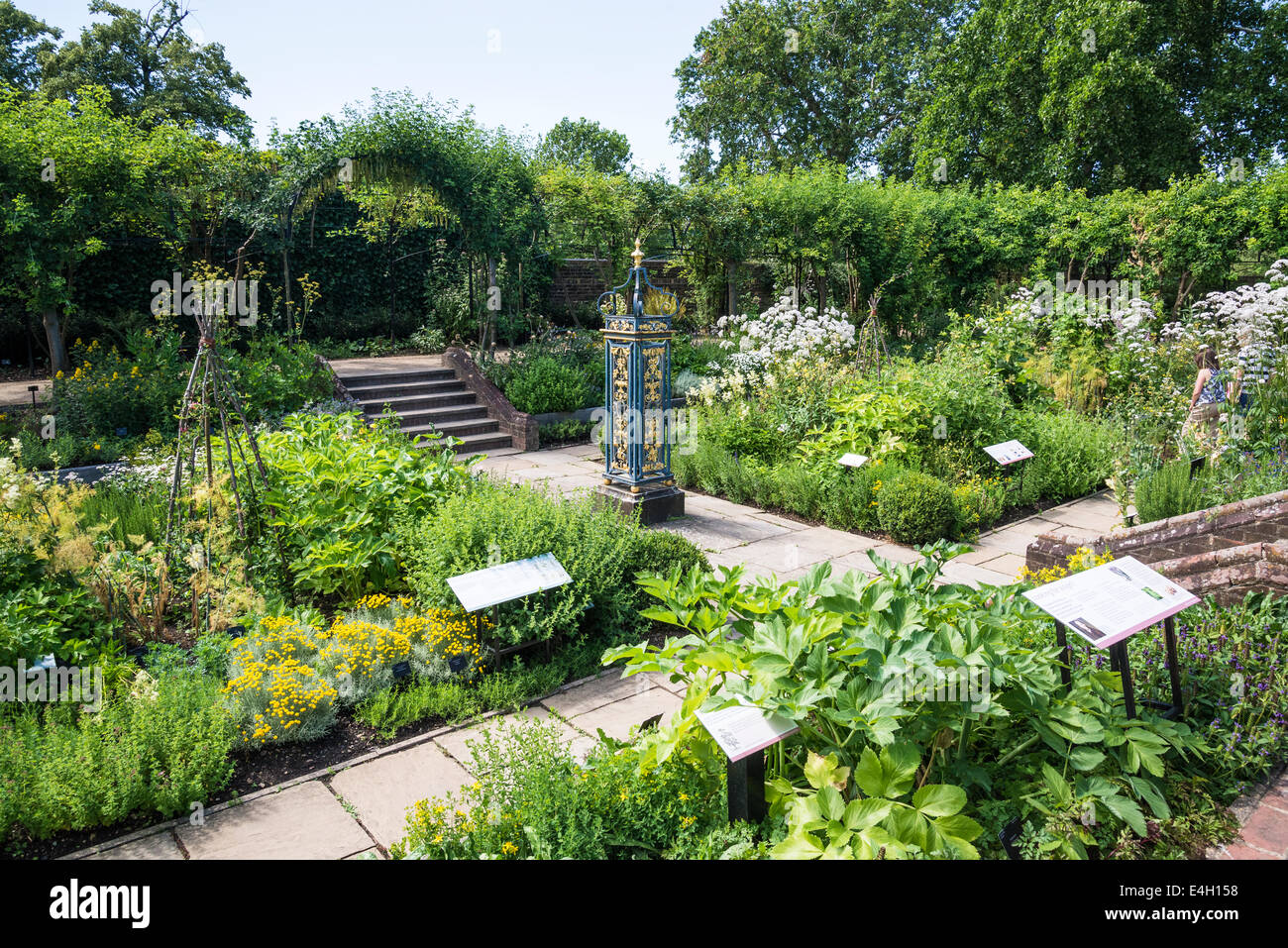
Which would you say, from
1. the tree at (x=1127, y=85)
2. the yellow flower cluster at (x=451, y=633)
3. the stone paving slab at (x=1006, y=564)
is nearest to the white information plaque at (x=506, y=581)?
the yellow flower cluster at (x=451, y=633)

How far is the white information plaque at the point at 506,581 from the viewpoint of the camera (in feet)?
13.5

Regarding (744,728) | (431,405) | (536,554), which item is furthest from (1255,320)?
(431,405)

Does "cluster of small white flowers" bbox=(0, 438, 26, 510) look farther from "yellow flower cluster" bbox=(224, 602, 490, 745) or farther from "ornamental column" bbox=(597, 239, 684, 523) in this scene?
"ornamental column" bbox=(597, 239, 684, 523)

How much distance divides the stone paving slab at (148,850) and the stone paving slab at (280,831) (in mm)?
41

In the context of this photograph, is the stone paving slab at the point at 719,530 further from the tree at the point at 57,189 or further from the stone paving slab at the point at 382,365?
the tree at the point at 57,189

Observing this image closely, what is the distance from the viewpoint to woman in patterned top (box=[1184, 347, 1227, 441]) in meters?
6.86

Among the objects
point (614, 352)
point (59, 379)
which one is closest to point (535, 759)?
point (614, 352)

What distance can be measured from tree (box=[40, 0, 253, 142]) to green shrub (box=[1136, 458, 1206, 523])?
23164 millimetres

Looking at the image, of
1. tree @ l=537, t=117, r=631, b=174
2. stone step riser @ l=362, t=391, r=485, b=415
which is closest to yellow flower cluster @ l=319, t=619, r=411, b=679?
stone step riser @ l=362, t=391, r=485, b=415

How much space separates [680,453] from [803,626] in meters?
6.30

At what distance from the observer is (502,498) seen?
16.9 ft

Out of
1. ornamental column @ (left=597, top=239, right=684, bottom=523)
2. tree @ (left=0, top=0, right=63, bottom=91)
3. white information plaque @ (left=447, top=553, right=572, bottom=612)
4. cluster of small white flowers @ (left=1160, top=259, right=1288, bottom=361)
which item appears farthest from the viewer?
tree @ (left=0, top=0, right=63, bottom=91)

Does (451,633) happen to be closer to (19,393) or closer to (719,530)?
(719,530)

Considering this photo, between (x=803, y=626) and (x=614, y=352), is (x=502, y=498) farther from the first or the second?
(x=803, y=626)
